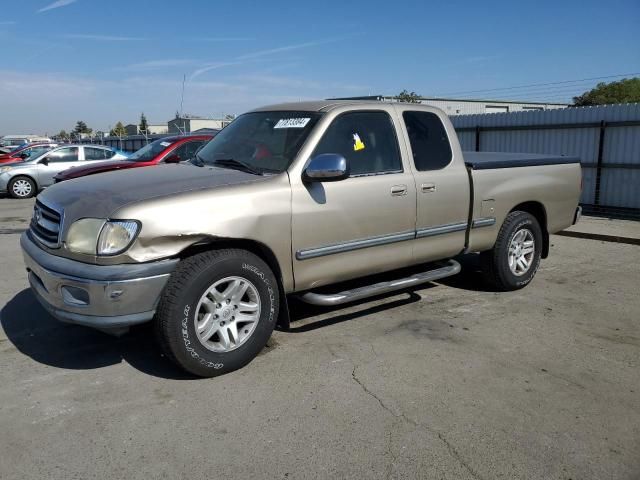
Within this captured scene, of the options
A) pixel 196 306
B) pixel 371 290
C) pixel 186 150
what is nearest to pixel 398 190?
pixel 371 290

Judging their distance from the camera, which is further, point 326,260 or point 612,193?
point 612,193

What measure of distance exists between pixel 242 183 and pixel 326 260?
903mm

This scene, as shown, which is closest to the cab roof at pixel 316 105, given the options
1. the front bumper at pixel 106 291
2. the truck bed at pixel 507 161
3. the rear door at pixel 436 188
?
the rear door at pixel 436 188

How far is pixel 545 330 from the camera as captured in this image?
4.79 meters

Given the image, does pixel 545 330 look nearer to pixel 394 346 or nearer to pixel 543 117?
pixel 394 346

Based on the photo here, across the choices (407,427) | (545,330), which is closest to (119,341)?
(407,427)

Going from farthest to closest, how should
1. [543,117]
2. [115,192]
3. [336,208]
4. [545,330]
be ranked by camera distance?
[543,117] < [545,330] < [336,208] < [115,192]

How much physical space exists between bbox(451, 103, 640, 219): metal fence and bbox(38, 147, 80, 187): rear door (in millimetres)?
12305

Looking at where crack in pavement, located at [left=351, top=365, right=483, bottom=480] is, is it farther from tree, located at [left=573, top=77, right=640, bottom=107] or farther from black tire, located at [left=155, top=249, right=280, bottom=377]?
tree, located at [left=573, top=77, right=640, bottom=107]

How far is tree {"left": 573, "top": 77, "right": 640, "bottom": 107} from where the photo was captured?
58312 mm

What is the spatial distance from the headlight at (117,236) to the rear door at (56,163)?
1434 cm

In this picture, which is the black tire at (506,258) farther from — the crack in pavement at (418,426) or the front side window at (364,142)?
the crack in pavement at (418,426)

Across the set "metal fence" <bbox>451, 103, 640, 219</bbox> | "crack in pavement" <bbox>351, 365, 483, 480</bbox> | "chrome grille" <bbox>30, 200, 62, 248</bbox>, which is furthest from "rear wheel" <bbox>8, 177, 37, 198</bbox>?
"crack in pavement" <bbox>351, 365, 483, 480</bbox>

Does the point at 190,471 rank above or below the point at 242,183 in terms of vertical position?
below
